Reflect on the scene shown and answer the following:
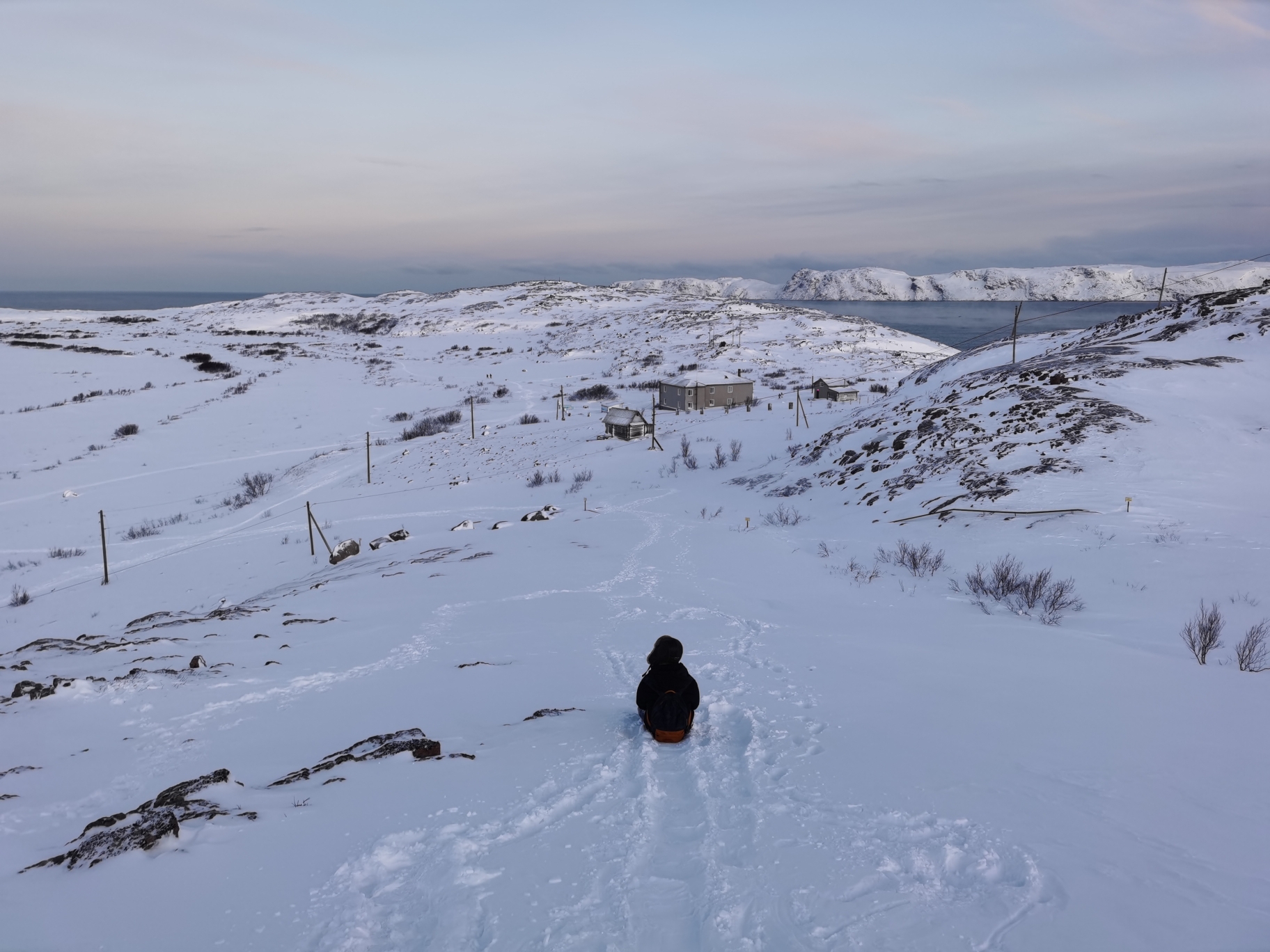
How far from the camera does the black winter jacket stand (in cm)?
576

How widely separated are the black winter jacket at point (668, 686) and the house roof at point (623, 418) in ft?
100

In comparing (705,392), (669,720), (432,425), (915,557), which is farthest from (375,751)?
(705,392)

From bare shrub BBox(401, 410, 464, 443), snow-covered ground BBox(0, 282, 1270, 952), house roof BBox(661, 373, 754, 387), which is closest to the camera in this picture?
snow-covered ground BBox(0, 282, 1270, 952)

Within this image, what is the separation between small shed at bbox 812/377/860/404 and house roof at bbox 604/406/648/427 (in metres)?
14.1

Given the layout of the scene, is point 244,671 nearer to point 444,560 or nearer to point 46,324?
point 444,560

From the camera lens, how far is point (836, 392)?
42.4m

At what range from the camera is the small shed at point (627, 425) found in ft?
119

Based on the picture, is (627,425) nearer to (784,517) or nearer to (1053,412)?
(784,517)

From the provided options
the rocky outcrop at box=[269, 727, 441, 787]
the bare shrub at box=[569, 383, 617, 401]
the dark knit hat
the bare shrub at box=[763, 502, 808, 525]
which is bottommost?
the bare shrub at box=[763, 502, 808, 525]

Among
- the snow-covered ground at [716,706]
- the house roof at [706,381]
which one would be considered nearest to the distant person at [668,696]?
the snow-covered ground at [716,706]

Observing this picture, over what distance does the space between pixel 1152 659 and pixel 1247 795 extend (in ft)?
10.6

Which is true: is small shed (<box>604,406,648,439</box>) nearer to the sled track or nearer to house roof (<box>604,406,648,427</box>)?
house roof (<box>604,406,648,427</box>)

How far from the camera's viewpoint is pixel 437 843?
163 inches

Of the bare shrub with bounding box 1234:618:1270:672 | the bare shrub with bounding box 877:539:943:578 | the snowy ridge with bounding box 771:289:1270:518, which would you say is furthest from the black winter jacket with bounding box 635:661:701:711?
the snowy ridge with bounding box 771:289:1270:518
